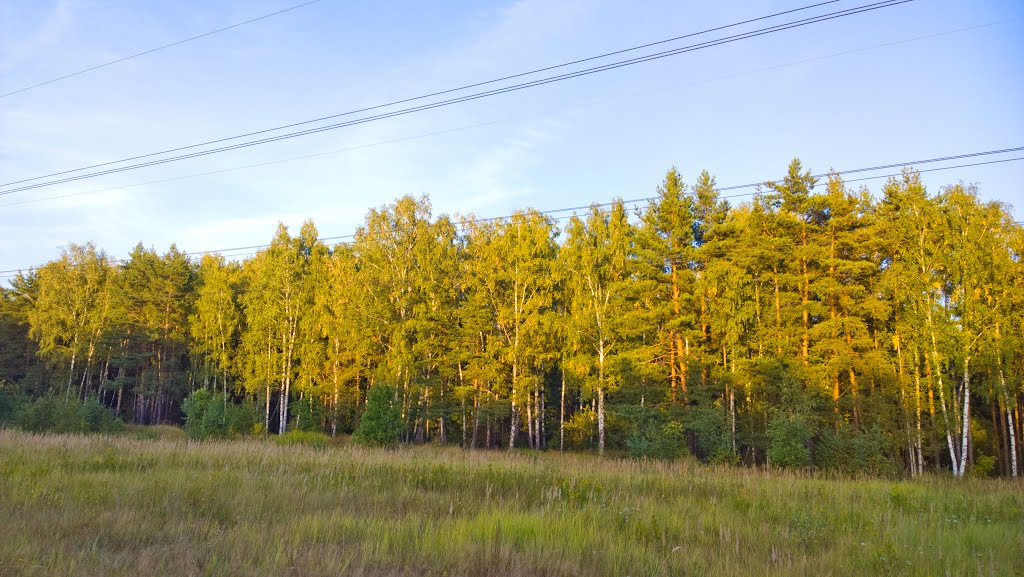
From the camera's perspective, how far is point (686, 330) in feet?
80.4

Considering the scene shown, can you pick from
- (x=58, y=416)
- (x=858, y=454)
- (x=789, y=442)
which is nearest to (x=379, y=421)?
(x=58, y=416)

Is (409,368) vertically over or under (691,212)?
under

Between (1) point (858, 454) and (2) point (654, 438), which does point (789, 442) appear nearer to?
(1) point (858, 454)

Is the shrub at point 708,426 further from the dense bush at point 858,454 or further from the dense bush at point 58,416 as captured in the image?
the dense bush at point 58,416

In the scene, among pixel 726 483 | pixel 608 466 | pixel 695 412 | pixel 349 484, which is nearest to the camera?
pixel 349 484

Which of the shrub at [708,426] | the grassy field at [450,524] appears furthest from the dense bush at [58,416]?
the shrub at [708,426]

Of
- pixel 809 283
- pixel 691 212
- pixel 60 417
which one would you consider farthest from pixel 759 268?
pixel 60 417

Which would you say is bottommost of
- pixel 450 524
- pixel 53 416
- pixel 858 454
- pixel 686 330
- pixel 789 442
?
pixel 858 454

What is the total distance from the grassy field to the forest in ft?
34.0

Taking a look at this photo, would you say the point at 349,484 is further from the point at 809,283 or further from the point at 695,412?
the point at 809,283

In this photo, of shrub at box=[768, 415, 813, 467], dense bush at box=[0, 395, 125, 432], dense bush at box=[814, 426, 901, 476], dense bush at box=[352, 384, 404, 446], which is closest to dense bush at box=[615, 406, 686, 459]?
shrub at box=[768, 415, 813, 467]

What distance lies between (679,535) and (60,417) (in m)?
28.2

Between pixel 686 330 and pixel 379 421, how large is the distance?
48.0 ft

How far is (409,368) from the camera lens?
27.3 metres
